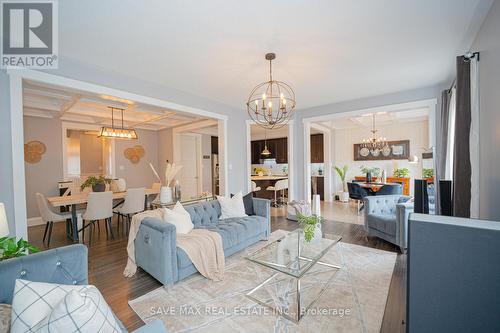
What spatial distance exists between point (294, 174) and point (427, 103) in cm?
294

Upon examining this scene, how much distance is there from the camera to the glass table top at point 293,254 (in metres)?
2.03

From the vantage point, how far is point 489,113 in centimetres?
195

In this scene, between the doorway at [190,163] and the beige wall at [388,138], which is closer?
the beige wall at [388,138]

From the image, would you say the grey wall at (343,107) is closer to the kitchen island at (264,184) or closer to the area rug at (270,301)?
the kitchen island at (264,184)

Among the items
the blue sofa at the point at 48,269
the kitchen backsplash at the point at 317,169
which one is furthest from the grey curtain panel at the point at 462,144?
the kitchen backsplash at the point at 317,169

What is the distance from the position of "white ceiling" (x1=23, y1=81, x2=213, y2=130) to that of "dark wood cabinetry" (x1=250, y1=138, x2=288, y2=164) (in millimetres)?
3975

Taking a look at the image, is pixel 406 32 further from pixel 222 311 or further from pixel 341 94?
pixel 222 311

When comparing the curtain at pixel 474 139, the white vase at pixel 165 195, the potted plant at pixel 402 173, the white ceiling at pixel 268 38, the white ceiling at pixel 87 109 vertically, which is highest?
the white ceiling at pixel 268 38

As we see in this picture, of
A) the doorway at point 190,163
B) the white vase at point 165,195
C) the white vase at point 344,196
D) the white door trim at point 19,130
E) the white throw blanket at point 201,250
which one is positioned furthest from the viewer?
the white vase at point 344,196

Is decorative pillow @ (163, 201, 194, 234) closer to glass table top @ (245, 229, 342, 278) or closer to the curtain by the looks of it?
glass table top @ (245, 229, 342, 278)

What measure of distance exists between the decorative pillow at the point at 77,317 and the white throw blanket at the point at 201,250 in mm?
1441

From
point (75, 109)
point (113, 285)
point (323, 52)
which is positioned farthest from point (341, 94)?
point (75, 109)

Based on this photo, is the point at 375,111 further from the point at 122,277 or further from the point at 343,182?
the point at 122,277

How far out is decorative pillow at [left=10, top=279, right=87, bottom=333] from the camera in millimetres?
925
